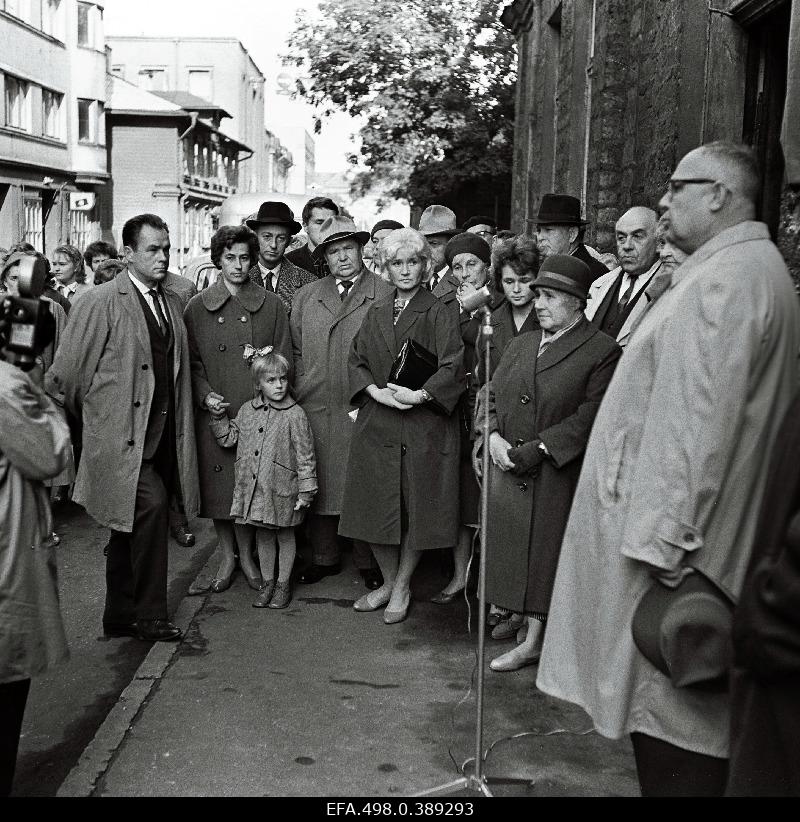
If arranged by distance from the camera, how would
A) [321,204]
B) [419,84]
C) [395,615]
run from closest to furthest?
1. [395,615]
2. [321,204]
3. [419,84]

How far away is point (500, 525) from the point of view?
5.38 metres

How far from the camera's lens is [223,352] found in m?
6.70

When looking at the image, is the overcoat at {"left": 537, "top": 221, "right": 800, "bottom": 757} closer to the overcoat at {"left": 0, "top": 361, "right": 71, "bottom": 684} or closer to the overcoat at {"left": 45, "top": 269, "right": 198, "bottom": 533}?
the overcoat at {"left": 0, "top": 361, "right": 71, "bottom": 684}

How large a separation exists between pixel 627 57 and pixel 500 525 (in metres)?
6.21

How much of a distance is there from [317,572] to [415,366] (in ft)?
5.83

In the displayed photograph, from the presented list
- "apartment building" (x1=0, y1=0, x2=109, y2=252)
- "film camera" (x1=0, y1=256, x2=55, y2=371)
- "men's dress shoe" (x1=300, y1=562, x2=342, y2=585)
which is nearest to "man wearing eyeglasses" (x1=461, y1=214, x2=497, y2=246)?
"men's dress shoe" (x1=300, y1=562, x2=342, y2=585)

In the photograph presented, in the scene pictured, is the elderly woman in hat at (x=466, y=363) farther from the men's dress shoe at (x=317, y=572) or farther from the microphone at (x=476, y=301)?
the microphone at (x=476, y=301)

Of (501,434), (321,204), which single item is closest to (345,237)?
(321,204)

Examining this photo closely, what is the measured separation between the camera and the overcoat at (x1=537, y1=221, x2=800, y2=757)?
296 cm

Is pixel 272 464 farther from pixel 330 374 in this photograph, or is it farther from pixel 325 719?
pixel 325 719

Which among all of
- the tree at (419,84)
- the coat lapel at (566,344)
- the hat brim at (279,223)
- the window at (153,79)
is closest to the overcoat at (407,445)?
the coat lapel at (566,344)

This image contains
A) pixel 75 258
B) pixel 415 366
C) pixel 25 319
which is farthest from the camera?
pixel 75 258

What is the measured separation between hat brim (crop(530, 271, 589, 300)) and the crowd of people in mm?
12

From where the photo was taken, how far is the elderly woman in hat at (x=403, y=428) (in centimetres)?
612
